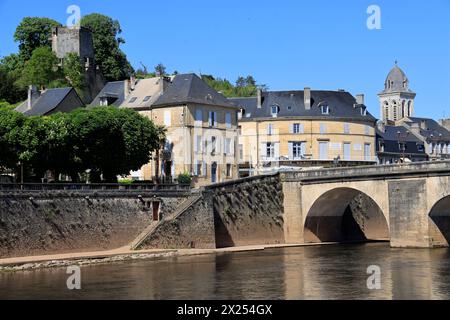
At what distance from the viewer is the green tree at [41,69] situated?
252ft

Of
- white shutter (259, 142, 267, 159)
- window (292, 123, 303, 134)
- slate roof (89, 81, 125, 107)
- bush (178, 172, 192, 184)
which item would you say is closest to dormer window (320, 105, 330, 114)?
window (292, 123, 303, 134)

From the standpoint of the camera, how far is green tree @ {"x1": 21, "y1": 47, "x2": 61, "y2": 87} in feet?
252

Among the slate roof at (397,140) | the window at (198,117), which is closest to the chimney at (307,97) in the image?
the slate roof at (397,140)

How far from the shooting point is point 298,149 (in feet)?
232

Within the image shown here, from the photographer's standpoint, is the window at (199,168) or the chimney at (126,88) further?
the chimney at (126,88)

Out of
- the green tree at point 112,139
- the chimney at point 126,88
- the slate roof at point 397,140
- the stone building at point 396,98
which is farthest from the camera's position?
the stone building at point 396,98

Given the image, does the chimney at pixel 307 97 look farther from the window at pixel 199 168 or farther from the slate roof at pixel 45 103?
the slate roof at pixel 45 103

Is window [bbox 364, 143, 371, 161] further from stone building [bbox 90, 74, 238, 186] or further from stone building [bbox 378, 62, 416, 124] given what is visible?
stone building [bbox 378, 62, 416, 124]

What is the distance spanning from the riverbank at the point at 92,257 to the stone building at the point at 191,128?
1109 centimetres

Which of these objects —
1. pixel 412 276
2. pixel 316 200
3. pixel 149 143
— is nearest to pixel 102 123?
pixel 149 143

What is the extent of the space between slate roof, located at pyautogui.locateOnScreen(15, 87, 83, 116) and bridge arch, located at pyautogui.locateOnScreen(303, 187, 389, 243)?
823 inches

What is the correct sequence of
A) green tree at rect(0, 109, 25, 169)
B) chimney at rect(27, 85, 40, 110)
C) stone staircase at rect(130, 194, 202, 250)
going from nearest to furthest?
1. stone staircase at rect(130, 194, 202, 250)
2. green tree at rect(0, 109, 25, 169)
3. chimney at rect(27, 85, 40, 110)
